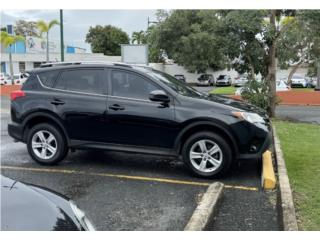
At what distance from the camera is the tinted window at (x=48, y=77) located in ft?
23.7

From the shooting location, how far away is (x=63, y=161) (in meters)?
7.46

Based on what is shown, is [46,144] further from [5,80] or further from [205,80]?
[205,80]

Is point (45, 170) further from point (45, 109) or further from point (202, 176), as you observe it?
point (202, 176)

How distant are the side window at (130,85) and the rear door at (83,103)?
0.59 feet

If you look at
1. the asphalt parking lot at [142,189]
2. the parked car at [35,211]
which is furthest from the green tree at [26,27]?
the parked car at [35,211]

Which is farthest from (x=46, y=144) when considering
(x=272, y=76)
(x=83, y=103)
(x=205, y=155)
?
(x=272, y=76)

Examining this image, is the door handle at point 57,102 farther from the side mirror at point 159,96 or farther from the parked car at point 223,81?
the parked car at point 223,81

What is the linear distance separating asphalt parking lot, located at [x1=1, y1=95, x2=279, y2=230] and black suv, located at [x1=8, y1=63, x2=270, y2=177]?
35 centimetres

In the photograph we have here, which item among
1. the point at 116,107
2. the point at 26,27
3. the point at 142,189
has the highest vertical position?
the point at 26,27

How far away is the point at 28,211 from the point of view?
281 cm

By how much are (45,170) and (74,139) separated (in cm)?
64

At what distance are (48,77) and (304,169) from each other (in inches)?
167
